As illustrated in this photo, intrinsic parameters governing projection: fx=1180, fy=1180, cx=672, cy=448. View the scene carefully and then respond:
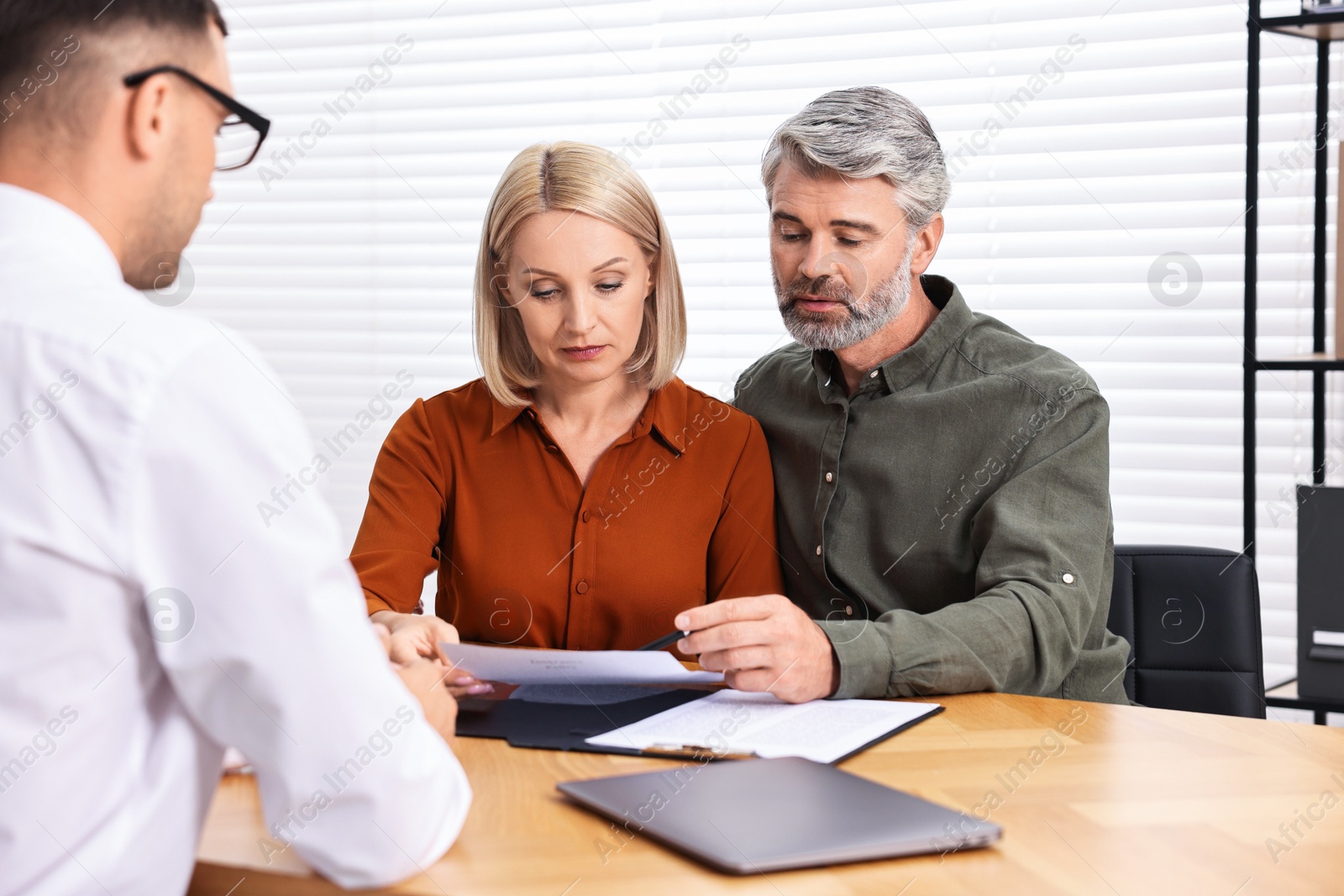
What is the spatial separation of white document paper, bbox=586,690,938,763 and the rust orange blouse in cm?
45

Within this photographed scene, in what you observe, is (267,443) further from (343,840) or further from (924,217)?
(924,217)

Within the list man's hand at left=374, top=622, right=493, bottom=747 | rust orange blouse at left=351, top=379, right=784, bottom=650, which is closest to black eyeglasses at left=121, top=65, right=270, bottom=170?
man's hand at left=374, top=622, right=493, bottom=747

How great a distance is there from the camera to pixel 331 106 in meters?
3.43

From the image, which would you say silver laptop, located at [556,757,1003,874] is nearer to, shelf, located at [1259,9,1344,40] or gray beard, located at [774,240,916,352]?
gray beard, located at [774,240,916,352]

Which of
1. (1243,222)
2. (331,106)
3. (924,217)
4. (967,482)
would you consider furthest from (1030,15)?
(331,106)

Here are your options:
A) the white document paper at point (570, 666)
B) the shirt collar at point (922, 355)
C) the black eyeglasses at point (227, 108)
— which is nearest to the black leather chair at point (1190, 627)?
the shirt collar at point (922, 355)

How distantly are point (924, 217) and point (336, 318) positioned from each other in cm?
202

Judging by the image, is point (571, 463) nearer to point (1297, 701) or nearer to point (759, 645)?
point (759, 645)

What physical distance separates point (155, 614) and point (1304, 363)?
207 cm

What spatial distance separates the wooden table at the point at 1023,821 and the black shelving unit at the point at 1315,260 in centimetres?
106

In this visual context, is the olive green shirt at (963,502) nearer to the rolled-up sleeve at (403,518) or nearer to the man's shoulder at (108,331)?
the rolled-up sleeve at (403,518)

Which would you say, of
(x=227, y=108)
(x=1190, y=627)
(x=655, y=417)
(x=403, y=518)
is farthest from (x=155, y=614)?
(x=1190, y=627)

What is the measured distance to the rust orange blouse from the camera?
188cm

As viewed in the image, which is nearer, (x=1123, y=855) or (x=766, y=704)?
(x=1123, y=855)
